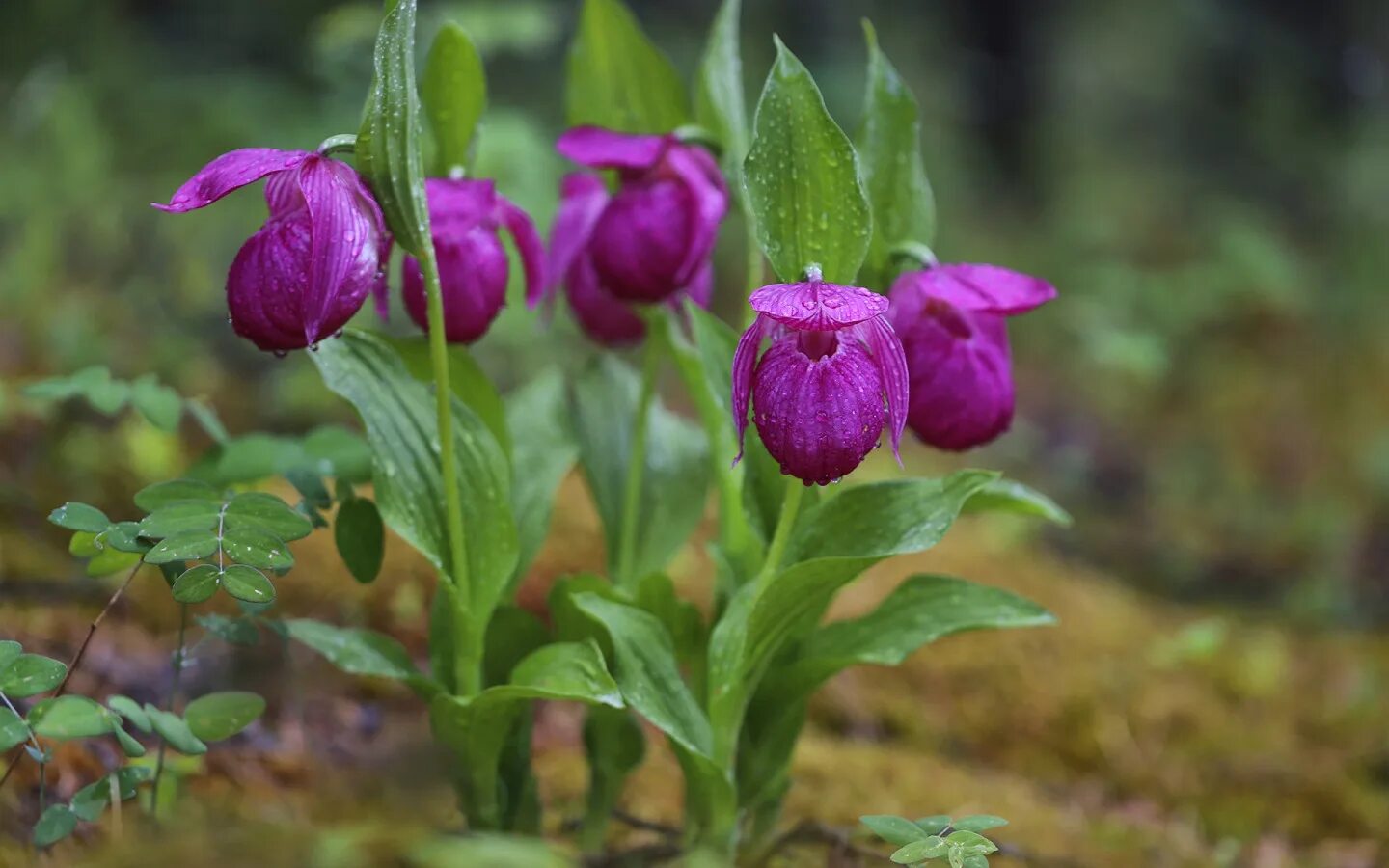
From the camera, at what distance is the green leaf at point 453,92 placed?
1.24 m

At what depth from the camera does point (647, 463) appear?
1524mm

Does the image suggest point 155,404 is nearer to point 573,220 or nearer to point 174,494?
point 174,494

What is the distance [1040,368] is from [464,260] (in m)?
3.47

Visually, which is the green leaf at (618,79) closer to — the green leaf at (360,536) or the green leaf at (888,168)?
the green leaf at (888,168)

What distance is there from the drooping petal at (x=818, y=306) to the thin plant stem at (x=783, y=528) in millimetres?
203

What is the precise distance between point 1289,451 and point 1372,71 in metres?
2.10

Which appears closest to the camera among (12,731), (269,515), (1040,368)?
(12,731)

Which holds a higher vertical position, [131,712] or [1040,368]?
[131,712]

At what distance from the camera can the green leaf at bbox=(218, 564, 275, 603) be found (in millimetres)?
983

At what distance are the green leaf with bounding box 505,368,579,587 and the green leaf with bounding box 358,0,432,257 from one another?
1.22 ft

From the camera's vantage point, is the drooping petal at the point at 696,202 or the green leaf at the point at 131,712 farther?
the drooping petal at the point at 696,202

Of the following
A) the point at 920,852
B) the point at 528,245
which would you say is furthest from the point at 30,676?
the point at 920,852

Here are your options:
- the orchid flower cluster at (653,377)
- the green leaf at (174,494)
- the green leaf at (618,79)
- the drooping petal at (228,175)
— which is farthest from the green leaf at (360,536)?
the green leaf at (618,79)

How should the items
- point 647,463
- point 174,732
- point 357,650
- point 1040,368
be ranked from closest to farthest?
1. point 174,732
2. point 357,650
3. point 647,463
4. point 1040,368
